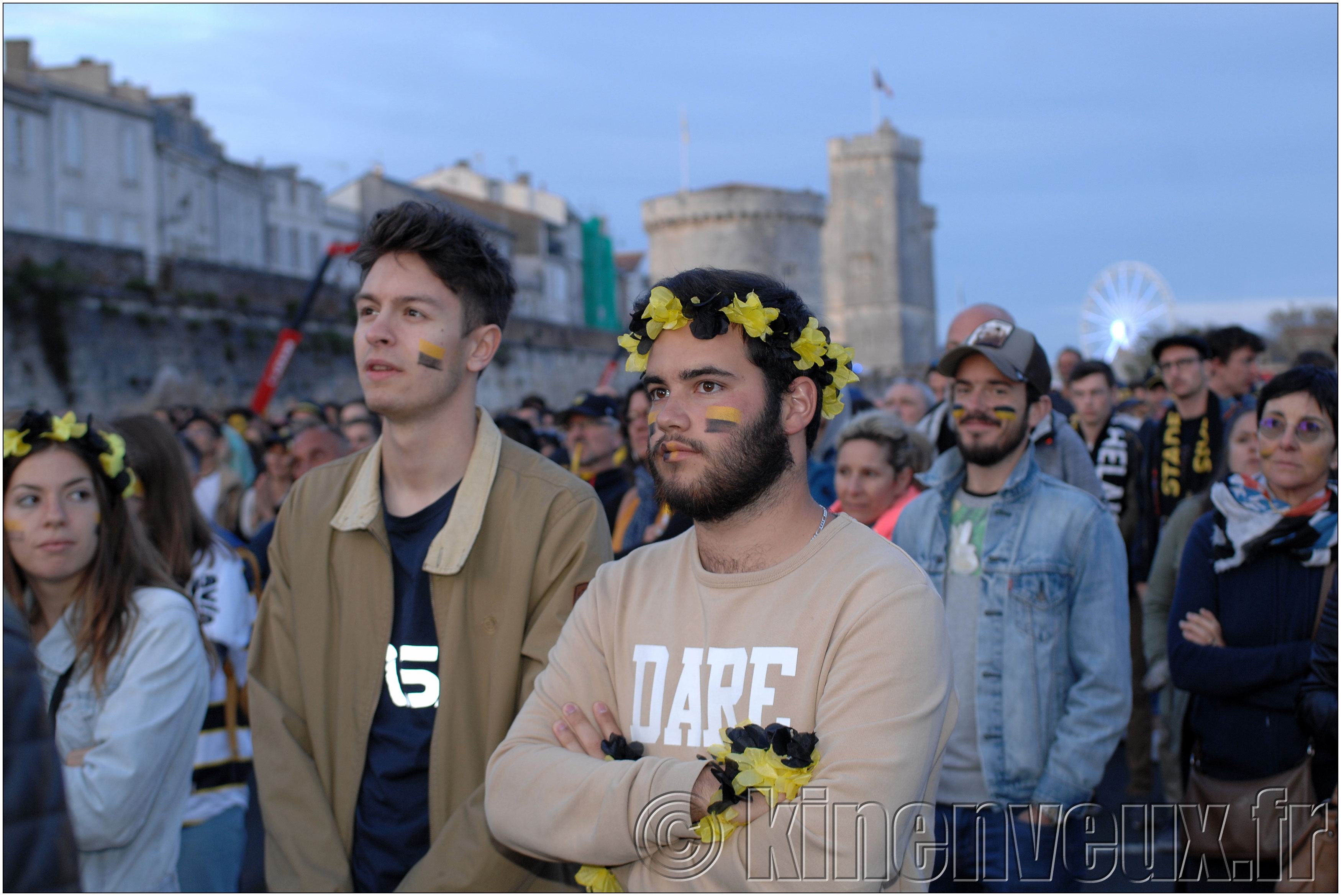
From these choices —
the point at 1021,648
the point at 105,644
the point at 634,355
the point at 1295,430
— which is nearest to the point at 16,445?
the point at 105,644

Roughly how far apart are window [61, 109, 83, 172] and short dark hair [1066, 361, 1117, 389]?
3200 centimetres

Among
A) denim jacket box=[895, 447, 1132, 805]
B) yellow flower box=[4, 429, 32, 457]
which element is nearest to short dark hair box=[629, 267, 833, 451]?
denim jacket box=[895, 447, 1132, 805]

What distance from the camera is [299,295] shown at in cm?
2745

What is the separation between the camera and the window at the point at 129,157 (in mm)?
33750

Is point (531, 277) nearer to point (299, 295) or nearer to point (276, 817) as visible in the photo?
point (299, 295)

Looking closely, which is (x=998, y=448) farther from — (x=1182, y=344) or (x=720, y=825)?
(x=1182, y=344)

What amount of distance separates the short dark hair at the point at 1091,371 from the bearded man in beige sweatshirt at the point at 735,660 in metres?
5.38

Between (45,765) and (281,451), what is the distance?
716cm

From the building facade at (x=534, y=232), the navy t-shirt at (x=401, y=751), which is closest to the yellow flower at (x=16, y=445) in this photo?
the navy t-shirt at (x=401, y=751)

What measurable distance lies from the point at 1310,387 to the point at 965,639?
5.05ft

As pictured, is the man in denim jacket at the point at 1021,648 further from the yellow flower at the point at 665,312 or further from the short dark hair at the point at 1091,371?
the short dark hair at the point at 1091,371

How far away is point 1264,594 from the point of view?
3791 millimetres

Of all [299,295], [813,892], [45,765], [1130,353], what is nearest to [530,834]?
[813,892]

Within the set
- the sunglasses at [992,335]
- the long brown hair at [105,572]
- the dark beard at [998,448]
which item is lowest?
the long brown hair at [105,572]
